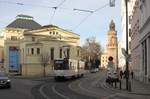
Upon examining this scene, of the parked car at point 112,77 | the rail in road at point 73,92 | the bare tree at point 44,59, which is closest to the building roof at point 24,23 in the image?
the bare tree at point 44,59

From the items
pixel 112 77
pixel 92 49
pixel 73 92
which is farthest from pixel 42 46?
pixel 73 92

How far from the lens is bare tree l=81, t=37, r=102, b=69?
157 meters

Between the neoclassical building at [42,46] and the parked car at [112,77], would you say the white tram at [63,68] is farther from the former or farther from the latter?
the neoclassical building at [42,46]

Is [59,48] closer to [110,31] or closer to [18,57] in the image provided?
[18,57]

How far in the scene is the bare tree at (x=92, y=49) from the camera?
157000 millimetres

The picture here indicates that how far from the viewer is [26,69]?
10125 cm

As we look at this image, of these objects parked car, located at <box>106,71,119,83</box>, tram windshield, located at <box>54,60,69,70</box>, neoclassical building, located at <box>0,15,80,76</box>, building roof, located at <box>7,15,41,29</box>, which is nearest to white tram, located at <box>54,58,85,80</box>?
tram windshield, located at <box>54,60,69,70</box>

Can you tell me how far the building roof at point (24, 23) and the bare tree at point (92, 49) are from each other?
102 feet

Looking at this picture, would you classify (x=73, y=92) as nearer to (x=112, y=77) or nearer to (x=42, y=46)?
(x=112, y=77)

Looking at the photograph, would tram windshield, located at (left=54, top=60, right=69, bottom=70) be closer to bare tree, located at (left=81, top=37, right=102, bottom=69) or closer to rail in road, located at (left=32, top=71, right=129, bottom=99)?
rail in road, located at (left=32, top=71, right=129, bottom=99)

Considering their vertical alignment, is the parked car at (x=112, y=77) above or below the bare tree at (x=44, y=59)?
below

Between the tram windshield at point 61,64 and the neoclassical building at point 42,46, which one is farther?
the neoclassical building at point 42,46

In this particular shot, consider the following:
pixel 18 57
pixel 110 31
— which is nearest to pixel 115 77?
pixel 18 57

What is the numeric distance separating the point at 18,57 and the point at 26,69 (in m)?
15.6
